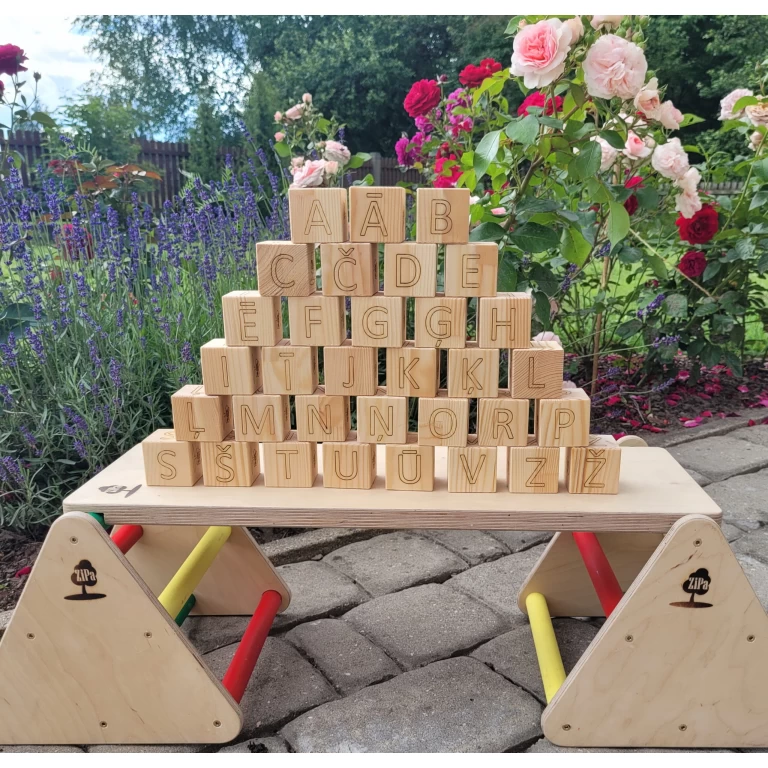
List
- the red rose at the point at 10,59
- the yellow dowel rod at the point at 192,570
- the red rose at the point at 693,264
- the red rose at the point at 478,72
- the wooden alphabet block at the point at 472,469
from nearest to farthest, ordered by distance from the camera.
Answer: the wooden alphabet block at the point at 472,469
the yellow dowel rod at the point at 192,570
the red rose at the point at 10,59
the red rose at the point at 478,72
the red rose at the point at 693,264

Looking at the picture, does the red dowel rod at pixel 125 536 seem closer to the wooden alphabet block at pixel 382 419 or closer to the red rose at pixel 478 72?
the wooden alphabet block at pixel 382 419

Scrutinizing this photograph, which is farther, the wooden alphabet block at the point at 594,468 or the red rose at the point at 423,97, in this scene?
the red rose at the point at 423,97

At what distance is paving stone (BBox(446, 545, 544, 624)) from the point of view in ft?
6.56

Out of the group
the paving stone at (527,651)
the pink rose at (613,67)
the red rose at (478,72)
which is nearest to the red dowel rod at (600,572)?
the paving stone at (527,651)

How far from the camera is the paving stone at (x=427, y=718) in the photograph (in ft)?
4.80

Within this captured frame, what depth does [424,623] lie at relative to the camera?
1909mm

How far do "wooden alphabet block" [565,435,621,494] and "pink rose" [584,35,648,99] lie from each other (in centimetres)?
80

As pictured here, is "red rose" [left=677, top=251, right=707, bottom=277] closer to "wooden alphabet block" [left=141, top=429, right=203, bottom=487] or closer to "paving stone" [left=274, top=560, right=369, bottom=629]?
"paving stone" [left=274, top=560, right=369, bottom=629]

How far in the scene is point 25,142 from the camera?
10.3 m

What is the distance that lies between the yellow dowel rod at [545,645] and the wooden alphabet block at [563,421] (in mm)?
504

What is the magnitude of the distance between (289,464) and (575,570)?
878 millimetres

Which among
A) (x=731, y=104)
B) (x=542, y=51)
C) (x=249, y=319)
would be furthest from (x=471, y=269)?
(x=731, y=104)

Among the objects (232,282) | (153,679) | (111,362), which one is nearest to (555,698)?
(153,679)

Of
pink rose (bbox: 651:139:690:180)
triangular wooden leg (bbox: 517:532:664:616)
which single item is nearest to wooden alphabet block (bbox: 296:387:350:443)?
triangular wooden leg (bbox: 517:532:664:616)
